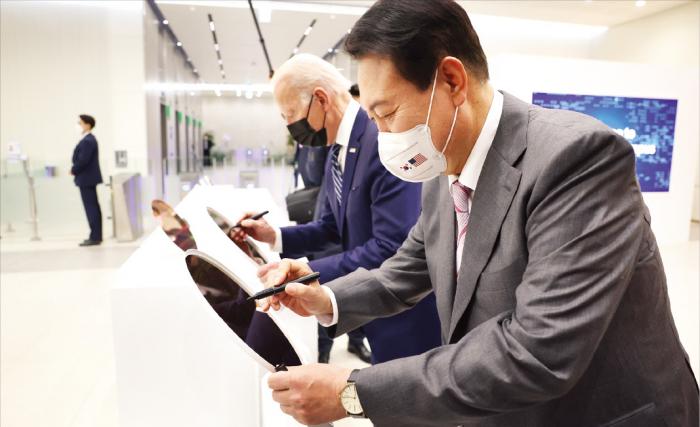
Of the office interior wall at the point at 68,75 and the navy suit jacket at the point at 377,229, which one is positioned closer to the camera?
the navy suit jacket at the point at 377,229

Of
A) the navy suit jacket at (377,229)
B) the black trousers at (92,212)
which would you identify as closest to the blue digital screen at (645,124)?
the navy suit jacket at (377,229)

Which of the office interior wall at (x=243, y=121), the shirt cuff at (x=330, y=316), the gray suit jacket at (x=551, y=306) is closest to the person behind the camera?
the gray suit jacket at (x=551, y=306)

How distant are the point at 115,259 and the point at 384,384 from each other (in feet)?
18.0

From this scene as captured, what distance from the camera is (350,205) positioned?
1.64m

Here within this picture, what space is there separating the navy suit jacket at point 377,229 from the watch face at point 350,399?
74 cm

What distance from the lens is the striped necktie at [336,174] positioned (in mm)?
1757

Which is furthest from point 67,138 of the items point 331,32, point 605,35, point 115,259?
point 605,35

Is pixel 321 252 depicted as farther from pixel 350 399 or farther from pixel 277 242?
pixel 350 399

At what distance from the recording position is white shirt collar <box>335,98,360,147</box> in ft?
5.74

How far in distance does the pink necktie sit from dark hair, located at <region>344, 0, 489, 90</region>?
21 cm

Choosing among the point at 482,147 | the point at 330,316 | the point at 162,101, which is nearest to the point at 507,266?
the point at 482,147

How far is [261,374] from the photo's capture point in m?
1.26

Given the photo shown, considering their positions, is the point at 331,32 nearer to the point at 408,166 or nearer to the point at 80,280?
the point at 80,280

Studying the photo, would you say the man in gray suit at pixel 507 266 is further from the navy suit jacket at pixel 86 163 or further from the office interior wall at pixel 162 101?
the office interior wall at pixel 162 101
